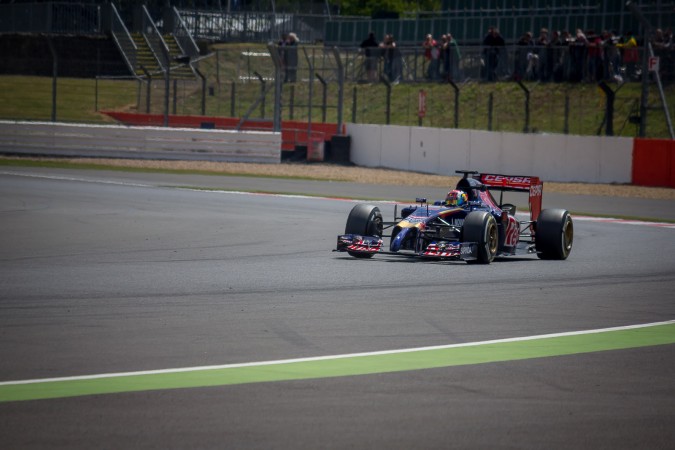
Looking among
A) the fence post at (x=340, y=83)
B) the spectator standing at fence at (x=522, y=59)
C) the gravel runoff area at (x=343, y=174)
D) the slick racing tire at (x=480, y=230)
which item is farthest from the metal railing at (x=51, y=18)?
the slick racing tire at (x=480, y=230)

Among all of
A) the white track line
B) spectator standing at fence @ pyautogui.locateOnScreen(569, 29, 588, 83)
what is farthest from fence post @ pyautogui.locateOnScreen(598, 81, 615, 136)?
the white track line

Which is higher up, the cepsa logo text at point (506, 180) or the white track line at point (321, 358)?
the cepsa logo text at point (506, 180)

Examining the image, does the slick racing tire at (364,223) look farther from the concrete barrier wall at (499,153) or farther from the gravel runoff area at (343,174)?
the concrete barrier wall at (499,153)

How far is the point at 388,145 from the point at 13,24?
2080cm

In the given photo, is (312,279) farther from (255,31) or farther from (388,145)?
(255,31)

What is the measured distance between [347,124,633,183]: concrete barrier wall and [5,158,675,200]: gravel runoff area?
0.44 m

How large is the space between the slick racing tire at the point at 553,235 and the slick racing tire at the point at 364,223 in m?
2.11

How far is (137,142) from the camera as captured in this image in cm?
3294

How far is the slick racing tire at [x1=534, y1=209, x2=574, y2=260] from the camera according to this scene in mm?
14609

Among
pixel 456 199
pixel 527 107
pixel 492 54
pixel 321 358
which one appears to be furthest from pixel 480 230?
pixel 492 54

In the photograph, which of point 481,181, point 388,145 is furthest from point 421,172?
point 481,181

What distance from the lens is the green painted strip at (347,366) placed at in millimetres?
6812

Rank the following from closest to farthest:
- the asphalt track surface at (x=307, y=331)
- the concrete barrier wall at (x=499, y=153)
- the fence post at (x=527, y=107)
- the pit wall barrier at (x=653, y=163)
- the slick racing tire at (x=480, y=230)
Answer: the asphalt track surface at (x=307, y=331)
the slick racing tire at (x=480, y=230)
the pit wall barrier at (x=653, y=163)
the concrete barrier wall at (x=499, y=153)
the fence post at (x=527, y=107)

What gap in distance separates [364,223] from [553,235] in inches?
96.4
